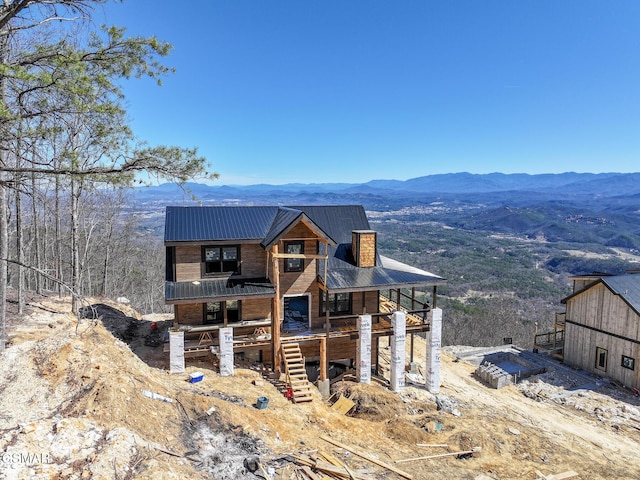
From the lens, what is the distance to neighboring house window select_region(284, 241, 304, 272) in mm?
19219

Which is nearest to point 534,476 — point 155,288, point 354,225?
point 354,225

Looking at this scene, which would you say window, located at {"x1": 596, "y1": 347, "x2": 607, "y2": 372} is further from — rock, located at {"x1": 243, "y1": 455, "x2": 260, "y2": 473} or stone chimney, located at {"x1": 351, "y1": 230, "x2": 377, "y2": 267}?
rock, located at {"x1": 243, "y1": 455, "x2": 260, "y2": 473}

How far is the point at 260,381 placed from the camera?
17.1 metres

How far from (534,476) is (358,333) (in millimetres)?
8821

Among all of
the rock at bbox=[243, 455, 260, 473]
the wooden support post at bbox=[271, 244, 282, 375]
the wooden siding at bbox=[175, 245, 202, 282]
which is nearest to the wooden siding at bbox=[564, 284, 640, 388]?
the wooden support post at bbox=[271, 244, 282, 375]

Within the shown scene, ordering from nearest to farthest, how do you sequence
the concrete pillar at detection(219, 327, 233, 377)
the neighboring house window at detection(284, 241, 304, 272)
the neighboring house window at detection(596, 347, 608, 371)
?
the concrete pillar at detection(219, 327, 233, 377) → the neighboring house window at detection(284, 241, 304, 272) → the neighboring house window at detection(596, 347, 608, 371)

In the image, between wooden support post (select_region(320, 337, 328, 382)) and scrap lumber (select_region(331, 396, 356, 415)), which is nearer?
scrap lumber (select_region(331, 396, 356, 415))

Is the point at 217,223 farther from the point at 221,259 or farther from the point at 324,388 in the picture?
the point at 324,388

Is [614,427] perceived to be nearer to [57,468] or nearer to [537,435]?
[537,435]

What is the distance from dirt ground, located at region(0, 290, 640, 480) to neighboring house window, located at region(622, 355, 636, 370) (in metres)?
3.38

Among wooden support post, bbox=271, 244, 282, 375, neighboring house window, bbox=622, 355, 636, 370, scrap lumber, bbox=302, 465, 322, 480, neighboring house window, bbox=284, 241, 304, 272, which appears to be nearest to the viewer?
scrap lumber, bbox=302, 465, 322, 480

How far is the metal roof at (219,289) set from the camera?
17.1 meters

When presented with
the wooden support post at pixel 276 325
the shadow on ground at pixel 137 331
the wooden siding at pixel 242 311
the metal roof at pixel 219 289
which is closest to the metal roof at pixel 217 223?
the wooden support post at pixel 276 325

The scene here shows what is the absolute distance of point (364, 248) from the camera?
20.8 metres
